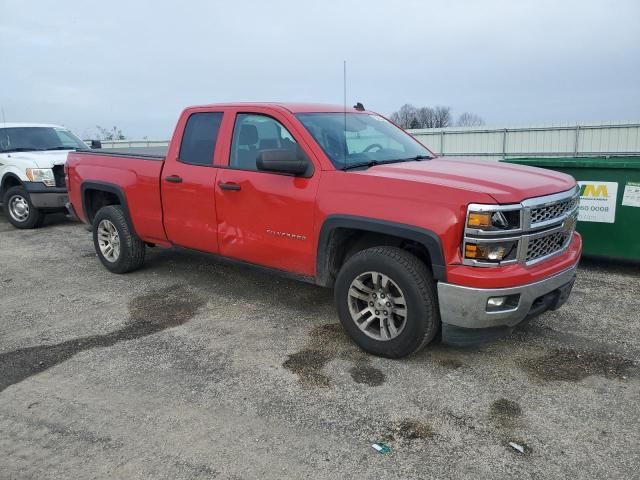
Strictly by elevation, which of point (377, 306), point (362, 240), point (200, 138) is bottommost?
point (377, 306)

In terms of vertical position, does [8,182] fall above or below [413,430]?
above

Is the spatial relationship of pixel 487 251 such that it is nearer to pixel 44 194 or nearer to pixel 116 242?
pixel 116 242

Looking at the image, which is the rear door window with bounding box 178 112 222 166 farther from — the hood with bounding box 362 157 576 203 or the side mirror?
the hood with bounding box 362 157 576 203

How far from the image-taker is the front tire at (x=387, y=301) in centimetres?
373

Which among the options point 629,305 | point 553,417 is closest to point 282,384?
point 553,417

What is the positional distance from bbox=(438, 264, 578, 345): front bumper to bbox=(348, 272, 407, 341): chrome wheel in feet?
1.08

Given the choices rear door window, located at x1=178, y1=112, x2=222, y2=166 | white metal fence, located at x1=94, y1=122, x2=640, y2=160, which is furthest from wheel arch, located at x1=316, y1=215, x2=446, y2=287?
white metal fence, located at x1=94, y1=122, x2=640, y2=160

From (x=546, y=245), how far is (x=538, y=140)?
11056 millimetres

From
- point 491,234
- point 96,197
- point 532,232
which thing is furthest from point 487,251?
point 96,197

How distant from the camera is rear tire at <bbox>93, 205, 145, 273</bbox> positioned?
6129mm

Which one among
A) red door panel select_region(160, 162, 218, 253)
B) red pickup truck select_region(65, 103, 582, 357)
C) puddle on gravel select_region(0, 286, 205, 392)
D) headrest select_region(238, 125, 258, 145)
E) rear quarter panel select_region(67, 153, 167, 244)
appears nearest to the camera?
red pickup truck select_region(65, 103, 582, 357)

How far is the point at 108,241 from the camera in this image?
6.48 metres

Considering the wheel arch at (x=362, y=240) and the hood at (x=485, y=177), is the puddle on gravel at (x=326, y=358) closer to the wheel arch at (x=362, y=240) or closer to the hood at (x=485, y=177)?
the wheel arch at (x=362, y=240)

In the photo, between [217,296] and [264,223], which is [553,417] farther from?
[217,296]
